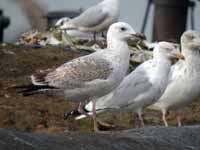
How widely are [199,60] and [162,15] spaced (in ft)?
20.3

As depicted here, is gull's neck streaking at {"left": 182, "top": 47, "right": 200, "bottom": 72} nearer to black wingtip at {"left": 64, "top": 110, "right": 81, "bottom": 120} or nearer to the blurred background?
black wingtip at {"left": 64, "top": 110, "right": 81, "bottom": 120}

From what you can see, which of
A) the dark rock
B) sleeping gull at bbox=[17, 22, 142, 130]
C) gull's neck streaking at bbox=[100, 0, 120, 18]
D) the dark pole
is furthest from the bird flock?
the dark pole

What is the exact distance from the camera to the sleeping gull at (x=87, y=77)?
734 centimetres


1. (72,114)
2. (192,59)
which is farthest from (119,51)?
(192,59)

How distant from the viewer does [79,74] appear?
738 centimetres

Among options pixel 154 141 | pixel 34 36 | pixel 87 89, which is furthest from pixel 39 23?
pixel 154 141

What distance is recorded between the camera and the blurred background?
583 inches

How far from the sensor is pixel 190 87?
327 inches

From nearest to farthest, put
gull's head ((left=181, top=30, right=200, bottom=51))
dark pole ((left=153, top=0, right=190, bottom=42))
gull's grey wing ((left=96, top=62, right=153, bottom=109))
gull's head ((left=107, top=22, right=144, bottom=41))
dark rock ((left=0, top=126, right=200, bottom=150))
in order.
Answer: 1. dark rock ((left=0, top=126, right=200, bottom=150))
2. gull's head ((left=107, top=22, right=144, bottom=41))
3. gull's grey wing ((left=96, top=62, right=153, bottom=109))
4. gull's head ((left=181, top=30, right=200, bottom=51))
5. dark pole ((left=153, top=0, right=190, bottom=42))

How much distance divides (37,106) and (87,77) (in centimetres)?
175

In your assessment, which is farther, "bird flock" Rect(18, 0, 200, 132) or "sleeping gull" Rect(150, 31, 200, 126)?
"sleeping gull" Rect(150, 31, 200, 126)

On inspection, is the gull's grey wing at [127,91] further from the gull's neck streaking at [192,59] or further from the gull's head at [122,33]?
the gull's neck streaking at [192,59]

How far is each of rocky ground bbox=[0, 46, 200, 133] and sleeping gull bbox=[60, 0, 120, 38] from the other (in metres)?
0.97

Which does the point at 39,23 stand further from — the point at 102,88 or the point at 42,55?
the point at 102,88
